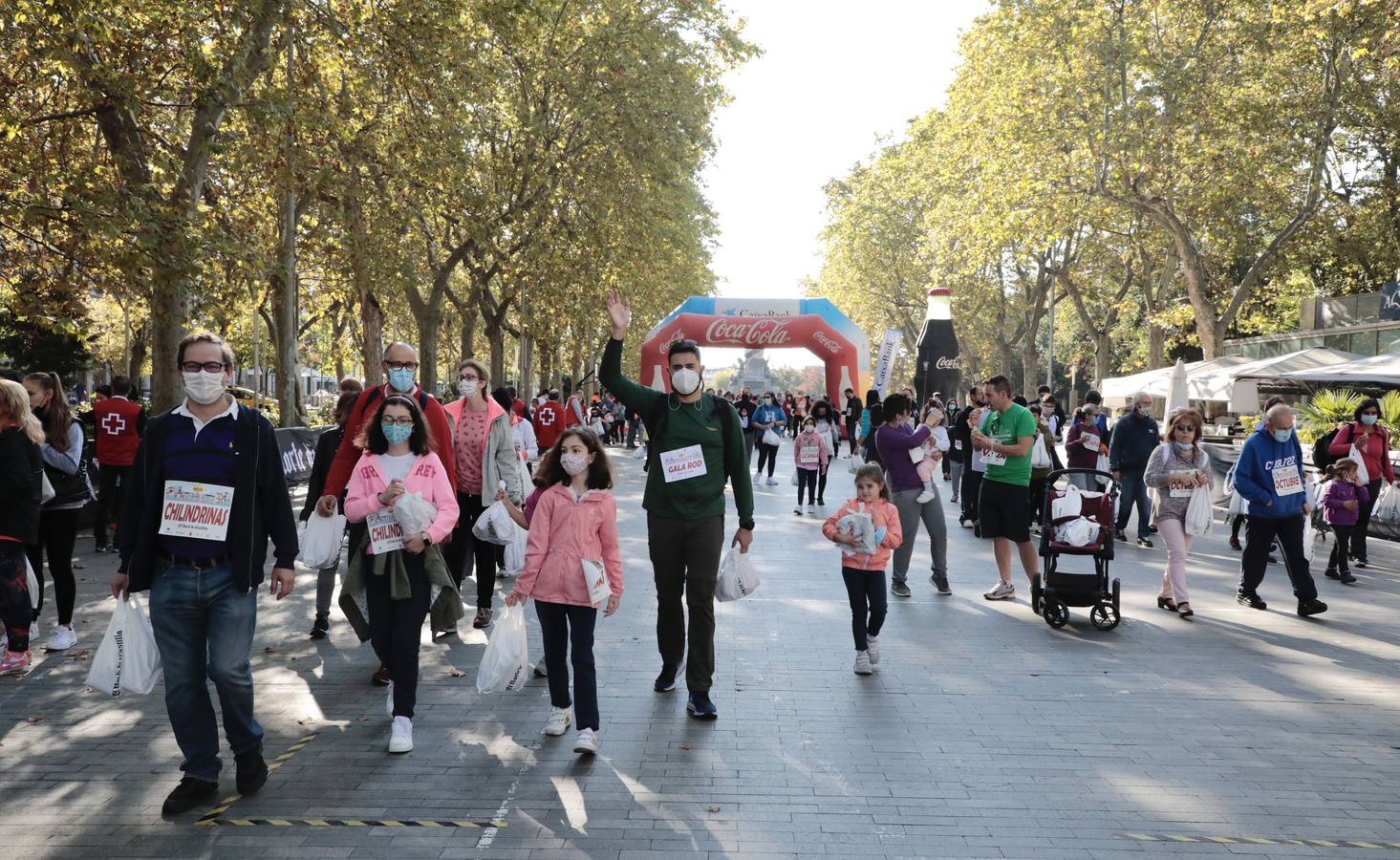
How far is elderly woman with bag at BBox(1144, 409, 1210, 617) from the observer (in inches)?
357

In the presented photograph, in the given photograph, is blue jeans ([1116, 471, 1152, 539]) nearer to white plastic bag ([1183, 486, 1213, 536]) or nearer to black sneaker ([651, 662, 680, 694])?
white plastic bag ([1183, 486, 1213, 536])

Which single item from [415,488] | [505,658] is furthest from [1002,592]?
[415,488]

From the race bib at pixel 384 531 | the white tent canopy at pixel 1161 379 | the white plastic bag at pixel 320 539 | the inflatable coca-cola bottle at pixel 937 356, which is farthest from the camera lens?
the inflatable coca-cola bottle at pixel 937 356

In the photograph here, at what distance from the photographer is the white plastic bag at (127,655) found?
4.65m

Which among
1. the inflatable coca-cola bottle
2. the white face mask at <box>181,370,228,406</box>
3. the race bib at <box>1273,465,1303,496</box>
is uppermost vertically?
the inflatable coca-cola bottle

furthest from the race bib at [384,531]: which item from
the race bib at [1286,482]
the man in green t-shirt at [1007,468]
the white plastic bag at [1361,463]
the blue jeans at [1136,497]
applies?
the blue jeans at [1136,497]

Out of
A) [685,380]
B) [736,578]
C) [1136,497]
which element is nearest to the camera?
[685,380]

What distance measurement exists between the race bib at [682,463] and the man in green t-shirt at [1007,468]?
13.0ft

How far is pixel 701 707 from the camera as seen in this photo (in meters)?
5.95

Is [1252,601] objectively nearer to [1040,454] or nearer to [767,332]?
[1040,454]

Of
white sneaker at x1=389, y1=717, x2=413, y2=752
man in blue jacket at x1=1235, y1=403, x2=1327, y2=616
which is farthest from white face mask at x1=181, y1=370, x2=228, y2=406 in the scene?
man in blue jacket at x1=1235, y1=403, x2=1327, y2=616

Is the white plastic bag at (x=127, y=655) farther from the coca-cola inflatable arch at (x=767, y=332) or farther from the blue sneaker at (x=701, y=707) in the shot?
the coca-cola inflatable arch at (x=767, y=332)

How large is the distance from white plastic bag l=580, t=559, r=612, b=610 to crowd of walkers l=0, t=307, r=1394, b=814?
0.01m

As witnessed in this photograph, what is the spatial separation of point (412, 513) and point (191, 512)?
109 centimetres
